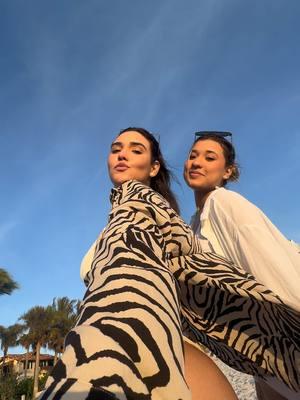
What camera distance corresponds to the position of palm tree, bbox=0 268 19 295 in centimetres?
2784

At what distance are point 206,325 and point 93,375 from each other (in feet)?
3.35

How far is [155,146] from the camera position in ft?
10.2

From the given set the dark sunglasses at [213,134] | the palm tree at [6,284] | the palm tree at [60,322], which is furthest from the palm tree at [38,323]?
the dark sunglasses at [213,134]

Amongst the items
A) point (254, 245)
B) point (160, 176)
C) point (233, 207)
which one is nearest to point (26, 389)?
point (160, 176)

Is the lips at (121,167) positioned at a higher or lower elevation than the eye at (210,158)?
lower

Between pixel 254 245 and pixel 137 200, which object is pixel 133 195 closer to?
pixel 137 200

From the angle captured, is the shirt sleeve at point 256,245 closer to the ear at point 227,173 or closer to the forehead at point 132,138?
the forehead at point 132,138

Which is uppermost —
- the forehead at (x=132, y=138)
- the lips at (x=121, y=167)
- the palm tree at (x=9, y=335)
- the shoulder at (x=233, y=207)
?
the palm tree at (x=9, y=335)

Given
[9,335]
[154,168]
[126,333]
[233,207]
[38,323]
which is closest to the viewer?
[126,333]

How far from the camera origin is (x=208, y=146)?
3.12 metres

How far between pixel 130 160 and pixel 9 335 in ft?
185

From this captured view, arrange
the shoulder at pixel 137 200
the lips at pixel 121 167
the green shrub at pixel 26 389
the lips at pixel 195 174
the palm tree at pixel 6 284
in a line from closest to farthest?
the shoulder at pixel 137 200, the lips at pixel 121 167, the lips at pixel 195 174, the palm tree at pixel 6 284, the green shrub at pixel 26 389

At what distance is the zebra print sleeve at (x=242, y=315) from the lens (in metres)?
1.61

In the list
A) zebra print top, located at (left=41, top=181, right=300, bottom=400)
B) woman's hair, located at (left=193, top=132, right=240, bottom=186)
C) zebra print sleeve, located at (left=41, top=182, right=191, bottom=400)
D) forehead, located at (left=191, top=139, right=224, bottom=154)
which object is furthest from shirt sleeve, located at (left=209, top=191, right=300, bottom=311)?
woman's hair, located at (left=193, top=132, right=240, bottom=186)
